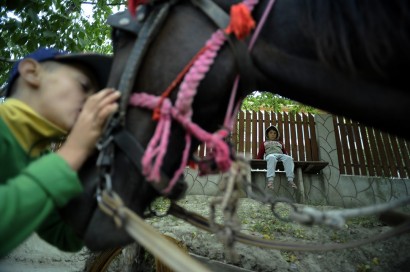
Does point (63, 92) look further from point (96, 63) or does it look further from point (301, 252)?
point (301, 252)

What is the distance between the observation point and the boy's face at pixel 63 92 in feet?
4.13

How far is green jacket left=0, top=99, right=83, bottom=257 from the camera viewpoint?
93 cm

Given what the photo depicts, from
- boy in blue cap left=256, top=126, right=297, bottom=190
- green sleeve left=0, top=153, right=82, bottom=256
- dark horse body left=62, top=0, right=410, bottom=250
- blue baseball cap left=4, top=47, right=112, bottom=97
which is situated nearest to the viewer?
green sleeve left=0, top=153, right=82, bottom=256

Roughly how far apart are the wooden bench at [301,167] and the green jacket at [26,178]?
16.8ft

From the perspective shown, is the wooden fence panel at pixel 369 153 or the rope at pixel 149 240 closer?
the rope at pixel 149 240

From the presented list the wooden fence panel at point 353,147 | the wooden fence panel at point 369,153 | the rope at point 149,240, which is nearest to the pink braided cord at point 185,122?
the rope at point 149,240

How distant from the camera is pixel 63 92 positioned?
4.22 ft

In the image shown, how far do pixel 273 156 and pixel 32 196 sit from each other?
5436mm

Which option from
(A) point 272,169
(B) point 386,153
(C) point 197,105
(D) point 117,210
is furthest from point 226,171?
(B) point 386,153

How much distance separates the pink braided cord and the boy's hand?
9cm

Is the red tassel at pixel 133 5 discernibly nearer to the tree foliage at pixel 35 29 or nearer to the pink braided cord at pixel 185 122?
the pink braided cord at pixel 185 122

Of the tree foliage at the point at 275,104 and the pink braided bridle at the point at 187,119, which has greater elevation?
the tree foliage at the point at 275,104

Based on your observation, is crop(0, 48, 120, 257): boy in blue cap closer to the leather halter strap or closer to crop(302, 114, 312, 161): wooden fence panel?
the leather halter strap

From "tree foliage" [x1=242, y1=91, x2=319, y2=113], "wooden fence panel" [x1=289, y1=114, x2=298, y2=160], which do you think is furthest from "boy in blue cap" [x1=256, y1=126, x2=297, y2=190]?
"tree foliage" [x1=242, y1=91, x2=319, y2=113]
